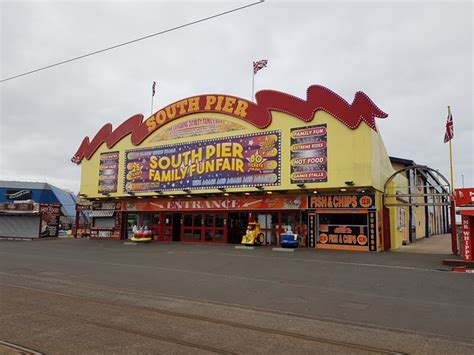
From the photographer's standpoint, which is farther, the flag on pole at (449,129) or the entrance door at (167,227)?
the entrance door at (167,227)

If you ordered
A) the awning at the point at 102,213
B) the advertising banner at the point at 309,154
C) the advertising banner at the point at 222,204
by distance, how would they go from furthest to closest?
the awning at the point at 102,213
the advertising banner at the point at 222,204
the advertising banner at the point at 309,154

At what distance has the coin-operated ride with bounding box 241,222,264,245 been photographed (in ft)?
74.5

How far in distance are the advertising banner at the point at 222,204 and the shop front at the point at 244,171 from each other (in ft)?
0.21

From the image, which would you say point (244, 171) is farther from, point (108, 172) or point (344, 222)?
point (108, 172)

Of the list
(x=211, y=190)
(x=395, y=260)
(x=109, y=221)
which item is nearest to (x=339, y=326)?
(x=395, y=260)

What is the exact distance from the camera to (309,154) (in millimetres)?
22344

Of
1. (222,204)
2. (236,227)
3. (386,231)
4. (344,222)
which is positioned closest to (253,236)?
(236,227)

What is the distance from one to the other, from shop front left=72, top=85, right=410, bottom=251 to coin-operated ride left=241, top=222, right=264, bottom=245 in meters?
1.26

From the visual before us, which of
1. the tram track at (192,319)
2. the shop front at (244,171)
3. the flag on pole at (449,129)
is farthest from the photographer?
the shop front at (244,171)

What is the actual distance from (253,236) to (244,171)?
14.2 ft

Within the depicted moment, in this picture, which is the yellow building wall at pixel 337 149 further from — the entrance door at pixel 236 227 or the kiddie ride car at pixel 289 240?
the kiddie ride car at pixel 289 240

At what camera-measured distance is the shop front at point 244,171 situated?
21156mm

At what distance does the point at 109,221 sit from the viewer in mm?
32375

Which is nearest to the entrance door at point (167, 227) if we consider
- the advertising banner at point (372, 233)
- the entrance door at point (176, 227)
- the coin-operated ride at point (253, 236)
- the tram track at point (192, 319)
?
the entrance door at point (176, 227)
